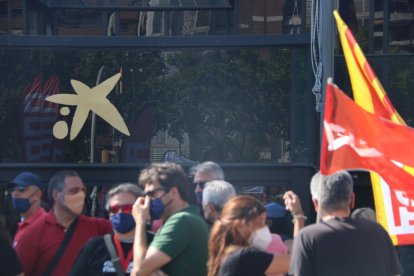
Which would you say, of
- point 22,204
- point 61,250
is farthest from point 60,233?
point 22,204

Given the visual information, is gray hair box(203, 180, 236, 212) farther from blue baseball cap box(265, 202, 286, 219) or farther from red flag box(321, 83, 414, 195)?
blue baseball cap box(265, 202, 286, 219)

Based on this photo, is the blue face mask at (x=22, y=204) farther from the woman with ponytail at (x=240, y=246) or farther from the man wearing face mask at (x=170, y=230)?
the woman with ponytail at (x=240, y=246)

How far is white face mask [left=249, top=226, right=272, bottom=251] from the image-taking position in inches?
189

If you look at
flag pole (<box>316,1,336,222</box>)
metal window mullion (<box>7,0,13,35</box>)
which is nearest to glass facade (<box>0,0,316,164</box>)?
metal window mullion (<box>7,0,13,35</box>)

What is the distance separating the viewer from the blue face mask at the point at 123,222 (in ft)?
16.9

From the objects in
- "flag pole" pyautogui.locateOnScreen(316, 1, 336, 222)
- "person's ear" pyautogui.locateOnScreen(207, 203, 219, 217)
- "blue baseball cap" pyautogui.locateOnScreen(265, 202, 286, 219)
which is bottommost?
"blue baseball cap" pyautogui.locateOnScreen(265, 202, 286, 219)

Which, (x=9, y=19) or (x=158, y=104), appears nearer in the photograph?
(x=158, y=104)

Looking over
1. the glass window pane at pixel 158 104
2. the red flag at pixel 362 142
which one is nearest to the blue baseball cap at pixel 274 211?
the red flag at pixel 362 142

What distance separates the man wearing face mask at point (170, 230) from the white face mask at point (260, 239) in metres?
0.28

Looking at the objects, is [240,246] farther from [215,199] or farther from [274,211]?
[274,211]

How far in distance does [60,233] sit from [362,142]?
2049mm

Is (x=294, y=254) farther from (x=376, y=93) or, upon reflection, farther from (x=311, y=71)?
(x=311, y=71)

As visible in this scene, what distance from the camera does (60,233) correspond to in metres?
5.84

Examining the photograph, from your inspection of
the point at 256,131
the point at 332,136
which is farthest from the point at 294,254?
the point at 256,131
